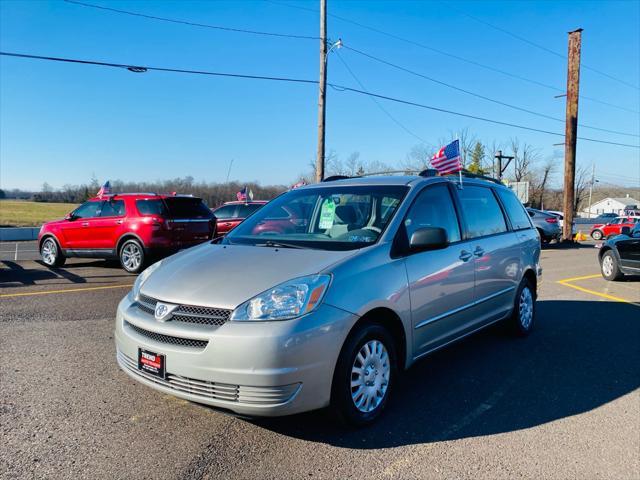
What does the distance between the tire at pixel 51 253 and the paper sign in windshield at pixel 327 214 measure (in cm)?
952

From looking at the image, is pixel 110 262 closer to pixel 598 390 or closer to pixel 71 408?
pixel 71 408

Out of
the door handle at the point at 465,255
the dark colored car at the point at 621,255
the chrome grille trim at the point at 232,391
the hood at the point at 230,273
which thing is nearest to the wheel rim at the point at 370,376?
the chrome grille trim at the point at 232,391

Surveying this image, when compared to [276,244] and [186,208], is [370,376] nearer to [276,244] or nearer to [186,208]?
[276,244]

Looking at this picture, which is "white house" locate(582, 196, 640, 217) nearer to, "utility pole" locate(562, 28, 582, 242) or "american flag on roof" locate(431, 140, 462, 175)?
"utility pole" locate(562, 28, 582, 242)

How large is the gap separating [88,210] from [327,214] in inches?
355

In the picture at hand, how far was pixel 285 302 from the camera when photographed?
2.92m

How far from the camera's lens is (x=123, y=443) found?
10.0 feet

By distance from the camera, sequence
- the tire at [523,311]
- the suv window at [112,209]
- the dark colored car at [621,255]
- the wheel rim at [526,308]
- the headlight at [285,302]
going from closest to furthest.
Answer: the headlight at [285,302], the tire at [523,311], the wheel rim at [526,308], the dark colored car at [621,255], the suv window at [112,209]

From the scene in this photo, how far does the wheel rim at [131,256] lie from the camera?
10562 millimetres

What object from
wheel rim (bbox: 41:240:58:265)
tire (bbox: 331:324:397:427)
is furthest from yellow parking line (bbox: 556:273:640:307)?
wheel rim (bbox: 41:240:58:265)

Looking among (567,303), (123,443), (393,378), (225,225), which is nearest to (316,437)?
(393,378)

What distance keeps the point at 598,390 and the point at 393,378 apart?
1995mm

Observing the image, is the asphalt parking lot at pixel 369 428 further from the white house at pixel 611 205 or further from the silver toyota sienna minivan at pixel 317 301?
the white house at pixel 611 205

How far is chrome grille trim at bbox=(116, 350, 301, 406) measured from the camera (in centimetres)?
278
